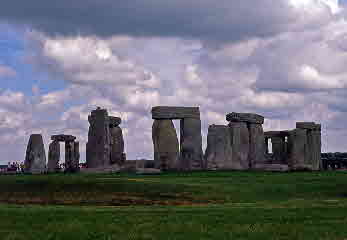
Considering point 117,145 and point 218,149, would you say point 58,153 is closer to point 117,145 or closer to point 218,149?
point 117,145

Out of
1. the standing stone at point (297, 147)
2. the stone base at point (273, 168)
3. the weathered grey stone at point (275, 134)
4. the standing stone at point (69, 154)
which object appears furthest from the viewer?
the weathered grey stone at point (275, 134)

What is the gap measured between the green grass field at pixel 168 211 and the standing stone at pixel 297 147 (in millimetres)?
15287

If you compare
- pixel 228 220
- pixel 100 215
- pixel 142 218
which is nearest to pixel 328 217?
pixel 228 220

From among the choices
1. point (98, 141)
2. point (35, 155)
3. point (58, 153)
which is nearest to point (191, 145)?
point (98, 141)

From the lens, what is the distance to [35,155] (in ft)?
145

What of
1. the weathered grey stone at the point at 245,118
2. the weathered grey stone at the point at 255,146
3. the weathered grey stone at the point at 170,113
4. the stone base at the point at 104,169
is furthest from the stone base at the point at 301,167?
the stone base at the point at 104,169

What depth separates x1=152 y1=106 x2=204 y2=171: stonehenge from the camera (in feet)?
135

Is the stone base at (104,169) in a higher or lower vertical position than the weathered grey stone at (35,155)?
lower

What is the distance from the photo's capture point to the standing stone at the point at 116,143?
1801 inches

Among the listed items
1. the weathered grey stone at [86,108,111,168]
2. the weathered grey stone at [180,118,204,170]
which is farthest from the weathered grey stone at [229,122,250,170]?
the weathered grey stone at [86,108,111,168]

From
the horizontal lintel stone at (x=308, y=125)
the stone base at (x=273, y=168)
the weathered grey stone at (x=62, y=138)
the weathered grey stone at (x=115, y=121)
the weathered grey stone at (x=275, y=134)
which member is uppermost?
the weathered grey stone at (x=115, y=121)

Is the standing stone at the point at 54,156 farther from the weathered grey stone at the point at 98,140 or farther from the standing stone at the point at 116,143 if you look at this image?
the weathered grey stone at the point at 98,140

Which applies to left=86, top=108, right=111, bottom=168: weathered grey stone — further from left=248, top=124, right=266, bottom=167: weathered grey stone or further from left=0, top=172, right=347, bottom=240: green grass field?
left=0, top=172, right=347, bottom=240: green grass field

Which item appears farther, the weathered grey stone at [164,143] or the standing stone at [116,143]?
the standing stone at [116,143]
